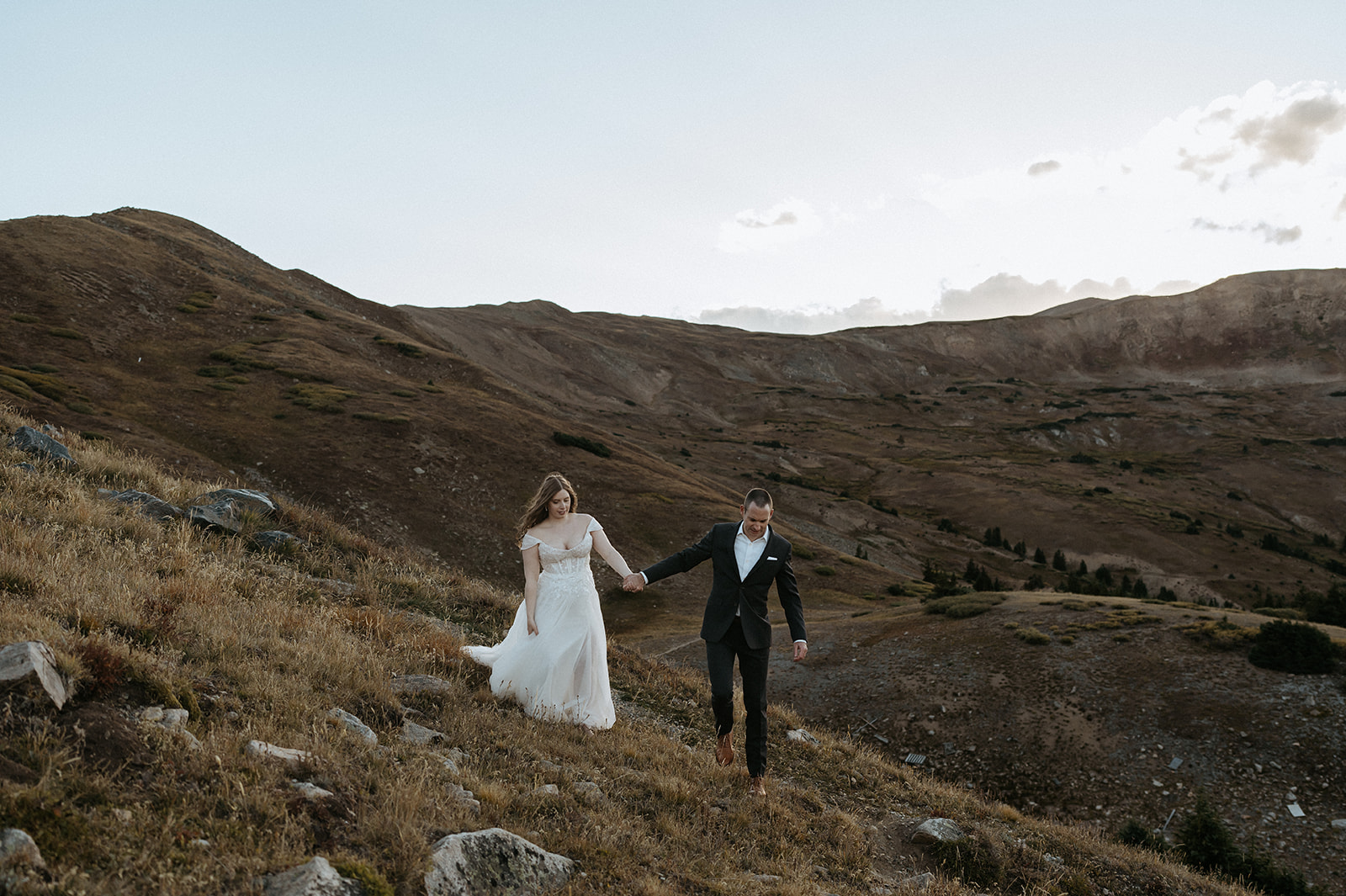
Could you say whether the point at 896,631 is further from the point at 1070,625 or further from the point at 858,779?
the point at 858,779

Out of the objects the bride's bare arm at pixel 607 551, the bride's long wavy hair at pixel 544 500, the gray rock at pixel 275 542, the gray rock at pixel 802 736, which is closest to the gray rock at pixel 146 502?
the gray rock at pixel 275 542

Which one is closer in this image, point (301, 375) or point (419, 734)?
point (419, 734)

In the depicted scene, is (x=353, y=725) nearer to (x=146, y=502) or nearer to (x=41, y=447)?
(x=146, y=502)

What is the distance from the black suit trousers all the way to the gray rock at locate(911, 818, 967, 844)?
5.60 feet

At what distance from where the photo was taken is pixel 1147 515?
2803 inches

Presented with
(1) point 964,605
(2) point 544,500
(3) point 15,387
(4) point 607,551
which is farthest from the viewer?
(3) point 15,387

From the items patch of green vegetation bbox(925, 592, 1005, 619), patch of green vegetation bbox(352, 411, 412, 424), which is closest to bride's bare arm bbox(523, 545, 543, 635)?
patch of green vegetation bbox(925, 592, 1005, 619)

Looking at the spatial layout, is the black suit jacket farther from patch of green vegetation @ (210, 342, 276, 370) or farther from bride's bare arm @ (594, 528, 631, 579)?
patch of green vegetation @ (210, 342, 276, 370)

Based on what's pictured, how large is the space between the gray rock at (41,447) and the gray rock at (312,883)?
1207cm

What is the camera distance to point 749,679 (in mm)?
7488

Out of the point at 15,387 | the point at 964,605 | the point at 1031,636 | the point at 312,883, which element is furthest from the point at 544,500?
the point at 15,387

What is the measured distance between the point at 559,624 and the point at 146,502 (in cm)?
763

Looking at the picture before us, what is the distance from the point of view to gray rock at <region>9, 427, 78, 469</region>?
1255 centimetres

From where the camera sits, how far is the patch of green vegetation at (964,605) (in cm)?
2328
